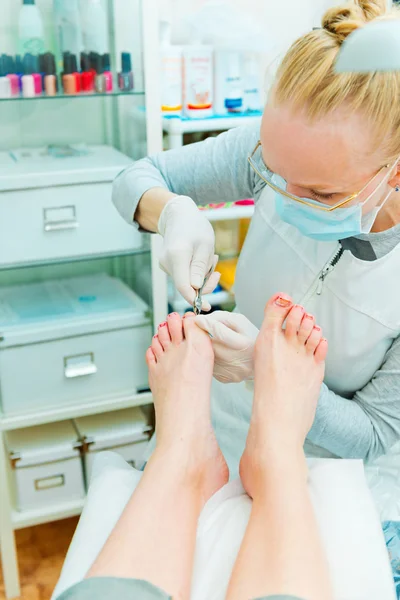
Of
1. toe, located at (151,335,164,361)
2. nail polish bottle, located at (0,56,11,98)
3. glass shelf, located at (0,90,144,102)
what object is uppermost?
nail polish bottle, located at (0,56,11,98)

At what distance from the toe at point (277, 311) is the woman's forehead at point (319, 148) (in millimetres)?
192

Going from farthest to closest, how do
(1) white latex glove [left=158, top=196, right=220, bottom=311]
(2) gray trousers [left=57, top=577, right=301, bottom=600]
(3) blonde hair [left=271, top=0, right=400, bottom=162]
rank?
(1) white latex glove [left=158, top=196, right=220, bottom=311]
(3) blonde hair [left=271, top=0, right=400, bottom=162]
(2) gray trousers [left=57, top=577, right=301, bottom=600]

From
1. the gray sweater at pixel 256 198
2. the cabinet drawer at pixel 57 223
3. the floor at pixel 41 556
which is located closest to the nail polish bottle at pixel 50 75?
the cabinet drawer at pixel 57 223

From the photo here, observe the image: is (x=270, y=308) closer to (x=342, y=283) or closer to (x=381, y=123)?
(x=342, y=283)

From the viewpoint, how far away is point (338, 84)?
2.74 ft

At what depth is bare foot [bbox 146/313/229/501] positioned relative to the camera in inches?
39.6

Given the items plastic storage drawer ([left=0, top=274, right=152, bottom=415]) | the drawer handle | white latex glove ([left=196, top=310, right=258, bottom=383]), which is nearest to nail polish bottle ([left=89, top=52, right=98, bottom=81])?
plastic storage drawer ([left=0, top=274, right=152, bottom=415])

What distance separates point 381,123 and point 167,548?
0.61 m

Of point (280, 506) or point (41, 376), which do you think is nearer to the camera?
point (280, 506)

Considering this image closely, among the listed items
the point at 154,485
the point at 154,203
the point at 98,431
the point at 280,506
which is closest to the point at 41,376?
the point at 98,431

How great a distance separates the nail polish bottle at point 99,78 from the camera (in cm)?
156

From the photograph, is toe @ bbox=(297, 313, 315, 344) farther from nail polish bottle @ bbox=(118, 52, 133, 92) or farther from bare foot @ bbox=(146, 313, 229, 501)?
nail polish bottle @ bbox=(118, 52, 133, 92)

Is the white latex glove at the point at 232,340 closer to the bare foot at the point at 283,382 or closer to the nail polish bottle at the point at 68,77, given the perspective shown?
the bare foot at the point at 283,382

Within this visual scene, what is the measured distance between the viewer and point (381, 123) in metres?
0.85
